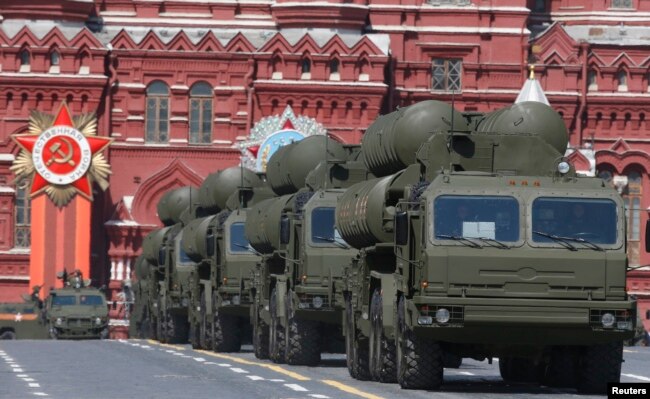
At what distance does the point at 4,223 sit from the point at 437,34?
1825cm

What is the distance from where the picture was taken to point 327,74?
82750 millimetres

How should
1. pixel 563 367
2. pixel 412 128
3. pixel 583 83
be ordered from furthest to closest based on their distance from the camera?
pixel 583 83 → pixel 412 128 → pixel 563 367

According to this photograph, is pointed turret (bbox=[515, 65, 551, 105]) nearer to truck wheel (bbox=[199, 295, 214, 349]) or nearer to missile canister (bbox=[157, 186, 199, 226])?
missile canister (bbox=[157, 186, 199, 226])

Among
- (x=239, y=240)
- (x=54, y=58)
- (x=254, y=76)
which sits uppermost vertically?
(x=54, y=58)

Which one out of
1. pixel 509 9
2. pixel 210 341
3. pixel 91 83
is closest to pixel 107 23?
pixel 91 83

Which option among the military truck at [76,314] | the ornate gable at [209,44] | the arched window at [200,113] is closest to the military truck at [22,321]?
the military truck at [76,314]

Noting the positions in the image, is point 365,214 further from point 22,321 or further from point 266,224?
point 22,321

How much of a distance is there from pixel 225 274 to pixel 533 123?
53.0 feet

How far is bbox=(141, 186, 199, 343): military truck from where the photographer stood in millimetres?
52938

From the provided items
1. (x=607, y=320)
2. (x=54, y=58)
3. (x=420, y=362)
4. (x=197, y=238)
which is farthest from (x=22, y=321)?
(x=607, y=320)

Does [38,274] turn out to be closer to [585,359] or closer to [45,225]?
[45,225]

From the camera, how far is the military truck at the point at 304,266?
1331 inches

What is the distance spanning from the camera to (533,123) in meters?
28.0

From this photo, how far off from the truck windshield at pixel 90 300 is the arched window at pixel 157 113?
2022 cm
